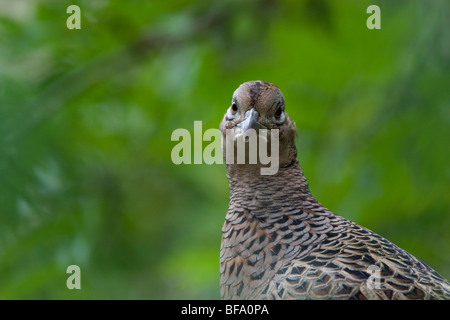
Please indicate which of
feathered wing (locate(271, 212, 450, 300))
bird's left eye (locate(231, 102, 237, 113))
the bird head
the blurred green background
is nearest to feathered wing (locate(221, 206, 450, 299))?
feathered wing (locate(271, 212, 450, 300))

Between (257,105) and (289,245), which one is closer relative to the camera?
(289,245)

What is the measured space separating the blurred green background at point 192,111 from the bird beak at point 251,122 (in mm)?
1075

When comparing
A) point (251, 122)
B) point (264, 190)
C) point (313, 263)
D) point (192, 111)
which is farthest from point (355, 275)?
point (192, 111)

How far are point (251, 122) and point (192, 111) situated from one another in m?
2.61

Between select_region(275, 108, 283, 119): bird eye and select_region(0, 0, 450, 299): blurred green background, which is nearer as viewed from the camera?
select_region(275, 108, 283, 119): bird eye

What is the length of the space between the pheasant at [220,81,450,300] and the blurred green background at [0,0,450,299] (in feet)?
3.13

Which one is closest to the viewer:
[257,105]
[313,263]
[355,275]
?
[355,275]

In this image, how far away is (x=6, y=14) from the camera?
5555 millimetres

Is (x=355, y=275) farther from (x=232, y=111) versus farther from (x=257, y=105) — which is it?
(x=232, y=111)

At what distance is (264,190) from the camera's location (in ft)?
11.1

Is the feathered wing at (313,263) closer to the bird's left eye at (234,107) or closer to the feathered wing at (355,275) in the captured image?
the feathered wing at (355,275)

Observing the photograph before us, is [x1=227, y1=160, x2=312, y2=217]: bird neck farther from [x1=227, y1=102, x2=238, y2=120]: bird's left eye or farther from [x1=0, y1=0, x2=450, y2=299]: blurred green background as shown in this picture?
[x1=0, y1=0, x2=450, y2=299]: blurred green background

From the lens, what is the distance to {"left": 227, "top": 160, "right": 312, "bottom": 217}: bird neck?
3.35m

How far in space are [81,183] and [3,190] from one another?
1.41m
